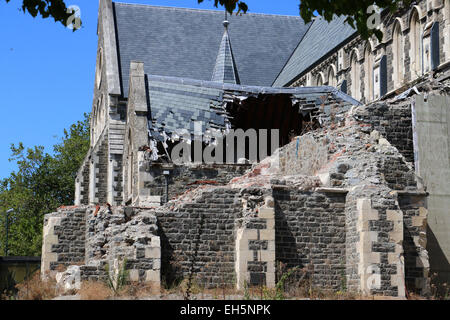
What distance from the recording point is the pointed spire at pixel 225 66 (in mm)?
35969

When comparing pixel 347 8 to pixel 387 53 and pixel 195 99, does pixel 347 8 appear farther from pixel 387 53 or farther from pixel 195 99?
pixel 387 53

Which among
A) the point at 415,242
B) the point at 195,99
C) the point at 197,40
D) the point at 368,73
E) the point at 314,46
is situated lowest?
the point at 415,242

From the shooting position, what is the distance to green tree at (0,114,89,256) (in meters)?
49.6

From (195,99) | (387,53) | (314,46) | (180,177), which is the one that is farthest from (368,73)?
(180,177)

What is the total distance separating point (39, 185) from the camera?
170 feet

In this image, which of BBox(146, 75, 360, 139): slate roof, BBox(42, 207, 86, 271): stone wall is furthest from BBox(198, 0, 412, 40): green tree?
BBox(146, 75, 360, 139): slate roof

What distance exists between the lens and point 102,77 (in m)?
38.3

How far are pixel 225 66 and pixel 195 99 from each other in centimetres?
1232

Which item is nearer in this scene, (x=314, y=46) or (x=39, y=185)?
(x=314, y=46)

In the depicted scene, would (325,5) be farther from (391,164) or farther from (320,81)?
(320,81)

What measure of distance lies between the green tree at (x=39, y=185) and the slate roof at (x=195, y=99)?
83.7ft

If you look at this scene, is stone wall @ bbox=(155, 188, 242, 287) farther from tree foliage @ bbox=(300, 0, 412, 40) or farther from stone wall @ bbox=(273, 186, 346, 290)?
tree foliage @ bbox=(300, 0, 412, 40)

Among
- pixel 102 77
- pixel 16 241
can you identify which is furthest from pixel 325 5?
pixel 16 241
